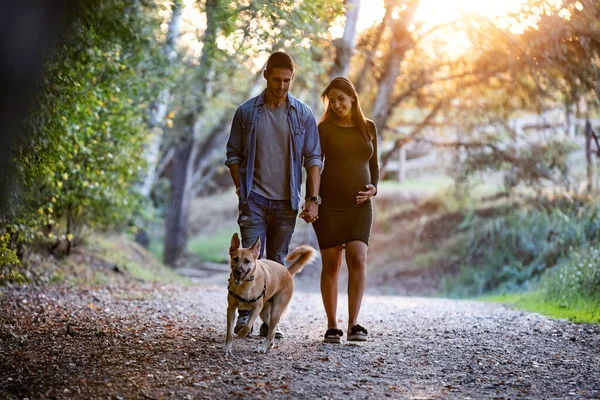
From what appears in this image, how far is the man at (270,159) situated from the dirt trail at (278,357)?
997 mm

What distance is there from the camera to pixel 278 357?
6.62m

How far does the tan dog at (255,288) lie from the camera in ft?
21.5

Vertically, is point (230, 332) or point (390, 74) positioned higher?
point (390, 74)

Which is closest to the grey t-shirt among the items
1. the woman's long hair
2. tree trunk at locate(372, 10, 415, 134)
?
the woman's long hair

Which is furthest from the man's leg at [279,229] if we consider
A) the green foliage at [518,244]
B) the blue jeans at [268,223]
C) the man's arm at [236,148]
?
the green foliage at [518,244]

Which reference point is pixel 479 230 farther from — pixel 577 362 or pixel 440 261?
pixel 577 362

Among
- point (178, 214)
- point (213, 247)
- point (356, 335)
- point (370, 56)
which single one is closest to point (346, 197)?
point (356, 335)

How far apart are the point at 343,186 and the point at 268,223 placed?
87cm

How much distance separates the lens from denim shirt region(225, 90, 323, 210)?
24.2ft

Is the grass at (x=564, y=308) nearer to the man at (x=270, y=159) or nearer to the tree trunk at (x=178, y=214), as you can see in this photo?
the man at (x=270, y=159)

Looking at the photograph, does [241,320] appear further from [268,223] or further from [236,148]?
[236,148]

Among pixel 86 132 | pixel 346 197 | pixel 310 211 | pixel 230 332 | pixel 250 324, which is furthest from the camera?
pixel 86 132

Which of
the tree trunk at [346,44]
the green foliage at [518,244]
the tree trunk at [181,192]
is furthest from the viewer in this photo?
the tree trunk at [181,192]

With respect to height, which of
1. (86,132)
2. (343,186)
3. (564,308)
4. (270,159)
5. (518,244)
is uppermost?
(86,132)
